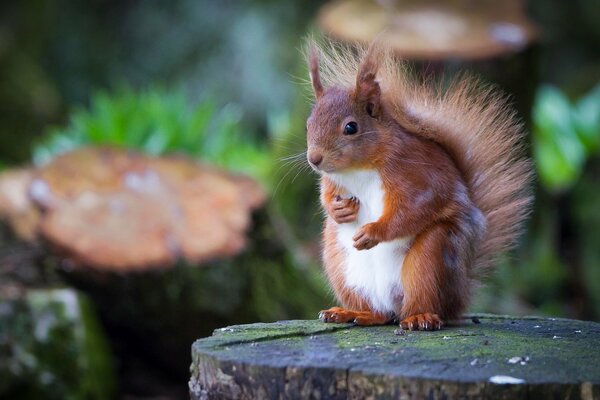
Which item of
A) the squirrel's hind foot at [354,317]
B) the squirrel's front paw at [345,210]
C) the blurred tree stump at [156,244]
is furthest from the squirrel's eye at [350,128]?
the blurred tree stump at [156,244]

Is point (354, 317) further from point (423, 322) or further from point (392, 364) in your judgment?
point (392, 364)

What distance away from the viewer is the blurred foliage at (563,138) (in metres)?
8.44

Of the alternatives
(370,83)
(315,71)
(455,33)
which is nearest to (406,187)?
(370,83)

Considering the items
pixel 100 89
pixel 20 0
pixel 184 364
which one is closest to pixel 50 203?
pixel 184 364

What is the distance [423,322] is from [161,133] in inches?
186

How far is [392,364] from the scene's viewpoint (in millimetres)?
2594

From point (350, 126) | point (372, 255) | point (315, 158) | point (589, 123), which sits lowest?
point (372, 255)

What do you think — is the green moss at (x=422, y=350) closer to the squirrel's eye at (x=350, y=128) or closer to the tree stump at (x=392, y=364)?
the tree stump at (x=392, y=364)

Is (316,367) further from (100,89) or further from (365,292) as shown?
(100,89)

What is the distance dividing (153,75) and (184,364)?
6.17m

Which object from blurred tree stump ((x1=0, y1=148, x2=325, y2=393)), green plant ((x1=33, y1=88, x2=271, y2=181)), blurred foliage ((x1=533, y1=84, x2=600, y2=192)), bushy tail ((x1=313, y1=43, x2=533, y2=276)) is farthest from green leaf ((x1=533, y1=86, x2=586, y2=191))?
bushy tail ((x1=313, y1=43, x2=533, y2=276))

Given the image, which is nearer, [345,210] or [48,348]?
[345,210]

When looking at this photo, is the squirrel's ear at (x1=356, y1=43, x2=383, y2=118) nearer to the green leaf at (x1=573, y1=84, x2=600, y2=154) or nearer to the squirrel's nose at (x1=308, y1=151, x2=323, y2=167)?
the squirrel's nose at (x1=308, y1=151, x2=323, y2=167)

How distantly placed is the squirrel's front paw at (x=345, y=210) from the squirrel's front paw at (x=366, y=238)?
0.13m
